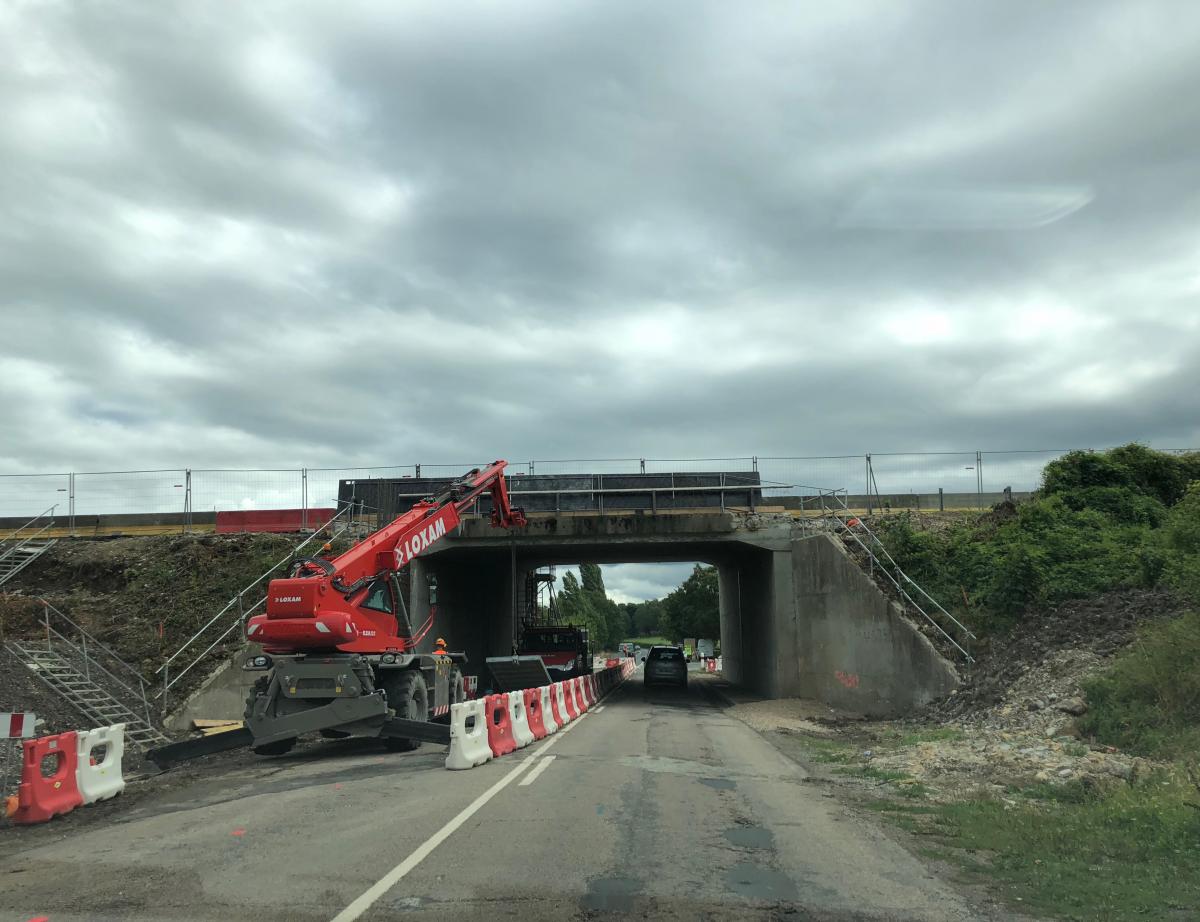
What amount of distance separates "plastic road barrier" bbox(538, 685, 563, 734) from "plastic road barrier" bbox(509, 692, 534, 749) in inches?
73.3

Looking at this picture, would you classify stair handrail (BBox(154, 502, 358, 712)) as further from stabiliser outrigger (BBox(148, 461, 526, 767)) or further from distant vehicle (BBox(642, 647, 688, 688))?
distant vehicle (BBox(642, 647, 688, 688))

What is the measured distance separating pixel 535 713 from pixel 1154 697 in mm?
10308

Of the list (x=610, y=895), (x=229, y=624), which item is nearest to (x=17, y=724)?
(x=610, y=895)

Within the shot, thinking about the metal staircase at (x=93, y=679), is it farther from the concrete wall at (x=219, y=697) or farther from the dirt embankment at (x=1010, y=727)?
the dirt embankment at (x=1010, y=727)

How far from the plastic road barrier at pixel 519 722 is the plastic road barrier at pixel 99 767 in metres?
6.22

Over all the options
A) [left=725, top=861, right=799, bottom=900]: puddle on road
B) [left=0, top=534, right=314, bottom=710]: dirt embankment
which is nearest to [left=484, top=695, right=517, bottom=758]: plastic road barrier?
[left=725, top=861, right=799, bottom=900]: puddle on road

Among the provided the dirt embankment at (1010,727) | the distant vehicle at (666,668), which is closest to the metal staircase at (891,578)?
the dirt embankment at (1010,727)

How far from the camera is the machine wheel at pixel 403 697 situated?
1545 cm

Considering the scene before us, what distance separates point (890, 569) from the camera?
24141mm

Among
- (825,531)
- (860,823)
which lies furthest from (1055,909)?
(825,531)

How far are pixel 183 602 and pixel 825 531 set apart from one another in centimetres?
1831

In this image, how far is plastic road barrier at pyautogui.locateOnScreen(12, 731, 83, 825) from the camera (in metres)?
9.20

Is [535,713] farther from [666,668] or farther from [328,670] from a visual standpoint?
[666,668]

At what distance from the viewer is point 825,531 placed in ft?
89.5
